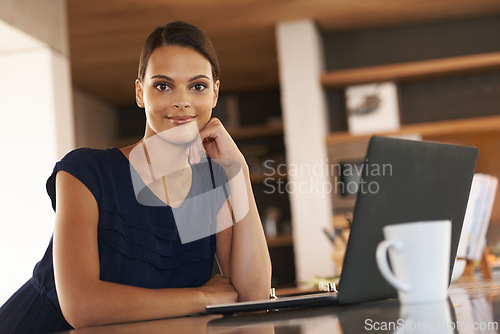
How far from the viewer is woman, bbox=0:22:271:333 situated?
1180mm

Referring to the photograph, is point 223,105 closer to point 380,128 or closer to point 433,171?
point 380,128

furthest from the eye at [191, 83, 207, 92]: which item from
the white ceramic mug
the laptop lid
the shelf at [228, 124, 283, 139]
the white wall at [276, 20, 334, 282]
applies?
the shelf at [228, 124, 283, 139]

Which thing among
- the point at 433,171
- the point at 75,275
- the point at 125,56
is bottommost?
the point at 75,275

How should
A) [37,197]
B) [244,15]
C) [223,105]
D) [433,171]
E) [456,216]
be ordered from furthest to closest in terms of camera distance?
[223,105], [244,15], [37,197], [456,216], [433,171]

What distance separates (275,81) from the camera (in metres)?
6.50

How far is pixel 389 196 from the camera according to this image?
914 mm

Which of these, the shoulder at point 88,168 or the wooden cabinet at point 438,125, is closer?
the shoulder at point 88,168

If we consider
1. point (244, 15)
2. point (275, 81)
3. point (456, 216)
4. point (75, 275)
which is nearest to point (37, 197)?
point (244, 15)

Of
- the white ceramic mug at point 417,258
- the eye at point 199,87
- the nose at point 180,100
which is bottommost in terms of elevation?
the white ceramic mug at point 417,258

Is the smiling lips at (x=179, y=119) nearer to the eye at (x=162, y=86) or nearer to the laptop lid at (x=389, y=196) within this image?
the eye at (x=162, y=86)

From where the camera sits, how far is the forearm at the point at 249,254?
1418 mm

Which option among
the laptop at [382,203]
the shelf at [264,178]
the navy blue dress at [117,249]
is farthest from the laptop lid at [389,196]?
the shelf at [264,178]

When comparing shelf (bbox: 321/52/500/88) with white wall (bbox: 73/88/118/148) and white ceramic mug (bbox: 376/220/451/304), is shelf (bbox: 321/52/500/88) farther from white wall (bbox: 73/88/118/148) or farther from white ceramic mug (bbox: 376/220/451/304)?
white ceramic mug (bbox: 376/220/451/304)

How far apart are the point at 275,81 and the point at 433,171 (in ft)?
18.4
